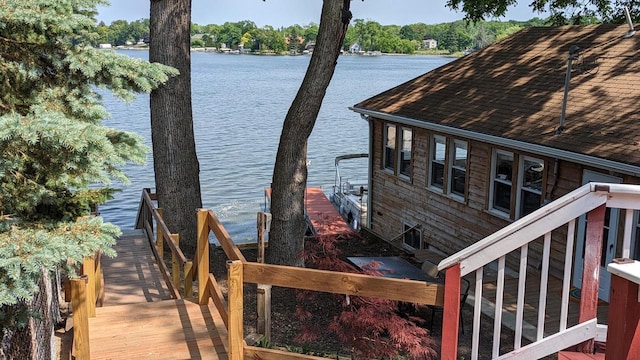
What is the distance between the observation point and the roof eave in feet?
30.7

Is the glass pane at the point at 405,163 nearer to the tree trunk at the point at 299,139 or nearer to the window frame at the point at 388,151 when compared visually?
the window frame at the point at 388,151

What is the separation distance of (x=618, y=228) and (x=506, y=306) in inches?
86.1

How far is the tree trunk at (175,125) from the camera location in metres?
11.9

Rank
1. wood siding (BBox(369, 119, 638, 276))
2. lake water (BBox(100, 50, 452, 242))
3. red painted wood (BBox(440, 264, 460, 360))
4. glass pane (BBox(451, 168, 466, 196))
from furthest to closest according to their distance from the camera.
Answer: lake water (BBox(100, 50, 452, 242)) < glass pane (BBox(451, 168, 466, 196)) < wood siding (BBox(369, 119, 638, 276)) < red painted wood (BBox(440, 264, 460, 360))

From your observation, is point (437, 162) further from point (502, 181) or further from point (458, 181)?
point (502, 181)

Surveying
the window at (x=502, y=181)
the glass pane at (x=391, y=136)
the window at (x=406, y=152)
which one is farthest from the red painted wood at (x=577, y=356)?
the glass pane at (x=391, y=136)

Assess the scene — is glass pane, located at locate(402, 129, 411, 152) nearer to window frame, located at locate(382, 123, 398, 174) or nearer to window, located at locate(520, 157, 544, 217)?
window frame, located at locate(382, 123, 398, 174)

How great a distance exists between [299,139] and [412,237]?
243 inches

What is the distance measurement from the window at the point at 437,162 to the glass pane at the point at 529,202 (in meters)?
2.74

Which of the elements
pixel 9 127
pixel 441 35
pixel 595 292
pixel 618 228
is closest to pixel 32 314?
pixel 9 127

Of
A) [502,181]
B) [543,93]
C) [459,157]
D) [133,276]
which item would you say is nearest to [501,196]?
[502,181]

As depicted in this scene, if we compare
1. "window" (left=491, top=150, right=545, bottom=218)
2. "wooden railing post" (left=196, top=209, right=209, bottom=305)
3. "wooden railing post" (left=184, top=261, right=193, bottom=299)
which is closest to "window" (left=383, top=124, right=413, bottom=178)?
"window" (left=491, top=150, right=545, bottom=218)

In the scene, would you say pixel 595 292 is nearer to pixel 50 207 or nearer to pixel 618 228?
pixel 50 207

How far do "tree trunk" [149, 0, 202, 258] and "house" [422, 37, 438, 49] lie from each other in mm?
133052
